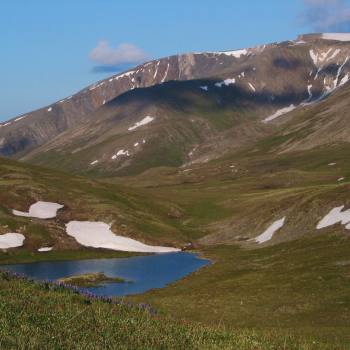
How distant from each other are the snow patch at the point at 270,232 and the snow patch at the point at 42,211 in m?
62.3

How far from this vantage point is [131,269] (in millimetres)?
121688

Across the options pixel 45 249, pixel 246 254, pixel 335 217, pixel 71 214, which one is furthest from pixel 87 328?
pixel 71 214

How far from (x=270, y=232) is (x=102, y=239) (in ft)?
153

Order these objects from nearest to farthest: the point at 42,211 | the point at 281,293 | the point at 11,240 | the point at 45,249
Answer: the point at 281,293, the point at 45,249, the point at 11,240, the point at 42,211

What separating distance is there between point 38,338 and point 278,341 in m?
8.77

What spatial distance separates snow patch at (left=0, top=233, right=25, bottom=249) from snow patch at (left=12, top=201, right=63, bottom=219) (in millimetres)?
17634

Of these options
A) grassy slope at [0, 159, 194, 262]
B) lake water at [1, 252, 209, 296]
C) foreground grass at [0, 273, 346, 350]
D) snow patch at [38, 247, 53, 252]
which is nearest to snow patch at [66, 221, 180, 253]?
grassy slope at [0, 159, 194, 262]

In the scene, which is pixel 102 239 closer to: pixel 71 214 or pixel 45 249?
pixel 45 249

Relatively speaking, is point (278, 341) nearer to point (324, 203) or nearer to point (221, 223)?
point (324, 203)

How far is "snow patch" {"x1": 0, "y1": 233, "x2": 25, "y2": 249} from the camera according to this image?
14288 cm

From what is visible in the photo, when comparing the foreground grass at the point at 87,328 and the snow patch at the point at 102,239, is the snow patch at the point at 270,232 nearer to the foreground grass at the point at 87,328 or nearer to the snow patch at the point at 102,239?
the snow patch at the point at 102,239

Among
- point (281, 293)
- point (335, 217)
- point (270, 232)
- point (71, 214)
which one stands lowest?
point (270, 232)

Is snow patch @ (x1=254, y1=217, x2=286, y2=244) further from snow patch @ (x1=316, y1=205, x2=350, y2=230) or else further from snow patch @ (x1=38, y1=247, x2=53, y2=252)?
snow patch @ (x1=38, y1=247, x2=53, y2=252)

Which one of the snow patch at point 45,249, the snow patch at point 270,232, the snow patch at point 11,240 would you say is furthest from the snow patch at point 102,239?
the snow patch at point 270,232
